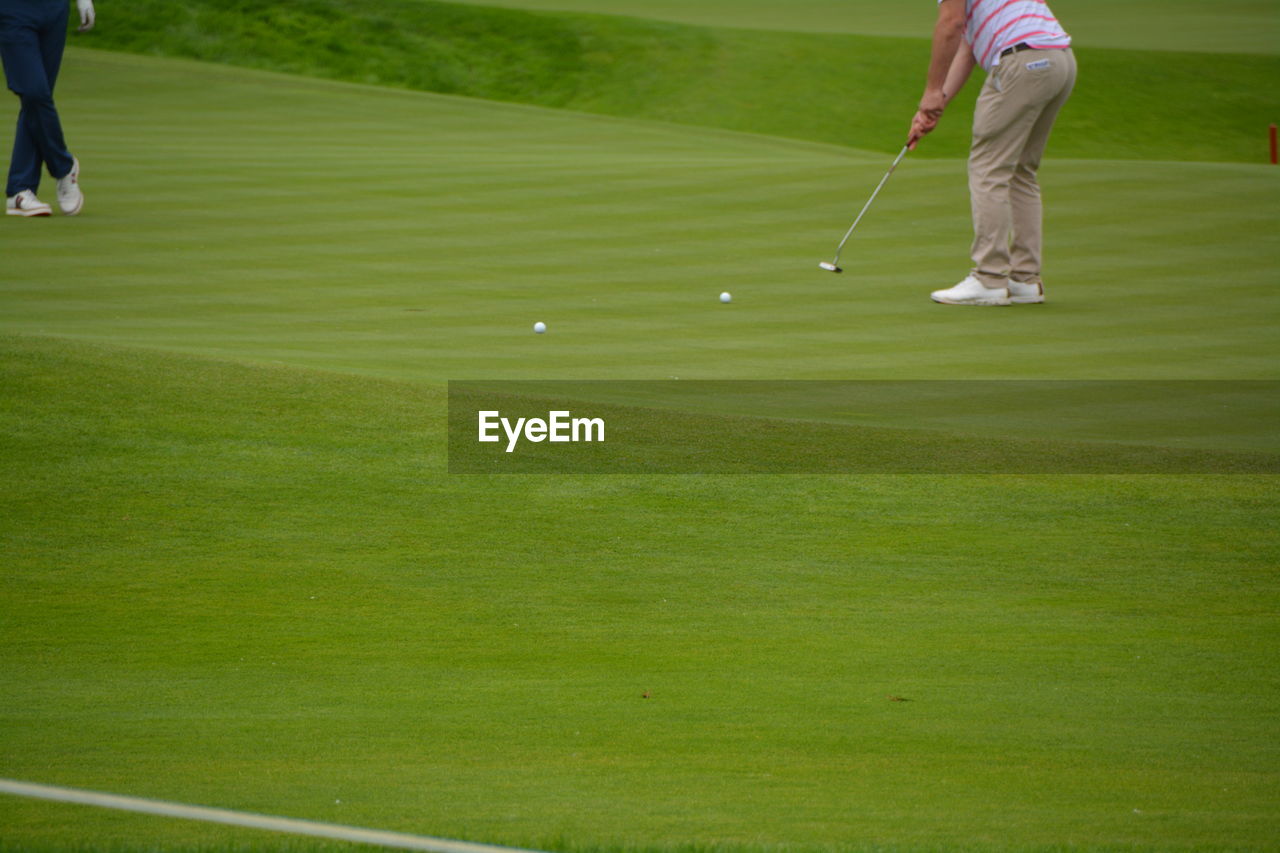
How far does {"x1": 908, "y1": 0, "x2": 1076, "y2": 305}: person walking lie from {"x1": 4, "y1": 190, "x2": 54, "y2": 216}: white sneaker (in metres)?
7.79

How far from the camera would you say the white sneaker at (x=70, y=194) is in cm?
1494

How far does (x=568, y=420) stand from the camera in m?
8.50

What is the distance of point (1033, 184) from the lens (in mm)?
12367

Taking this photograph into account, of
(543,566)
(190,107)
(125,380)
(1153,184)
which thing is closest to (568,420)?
(543,566)

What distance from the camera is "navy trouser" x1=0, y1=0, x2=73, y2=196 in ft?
47.4

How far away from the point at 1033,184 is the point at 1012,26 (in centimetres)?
115

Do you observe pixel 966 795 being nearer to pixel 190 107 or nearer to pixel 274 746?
pixel 274 746

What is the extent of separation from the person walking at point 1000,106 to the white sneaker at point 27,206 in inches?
307

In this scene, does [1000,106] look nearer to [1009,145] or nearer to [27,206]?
[1009,145]

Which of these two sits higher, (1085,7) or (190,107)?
(1085,7)

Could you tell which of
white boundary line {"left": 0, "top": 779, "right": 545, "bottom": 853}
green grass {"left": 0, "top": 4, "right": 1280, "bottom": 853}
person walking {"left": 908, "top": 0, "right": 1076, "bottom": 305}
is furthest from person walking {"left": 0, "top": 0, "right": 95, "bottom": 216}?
white boundary line {"left": 0, "top": 779, "right": 545, "bottom": 853}

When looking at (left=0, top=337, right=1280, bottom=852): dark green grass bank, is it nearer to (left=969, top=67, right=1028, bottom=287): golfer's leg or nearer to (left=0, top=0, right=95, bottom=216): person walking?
(left=969, top=67, right=1028, bottom=287): golfer's leg

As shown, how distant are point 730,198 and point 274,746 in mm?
11817

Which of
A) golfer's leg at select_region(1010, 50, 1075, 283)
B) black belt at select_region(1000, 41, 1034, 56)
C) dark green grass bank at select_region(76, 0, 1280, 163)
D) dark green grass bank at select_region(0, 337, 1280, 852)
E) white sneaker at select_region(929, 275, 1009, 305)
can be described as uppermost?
dark green grass bank at select_region(76, 0, 1280, 163)
